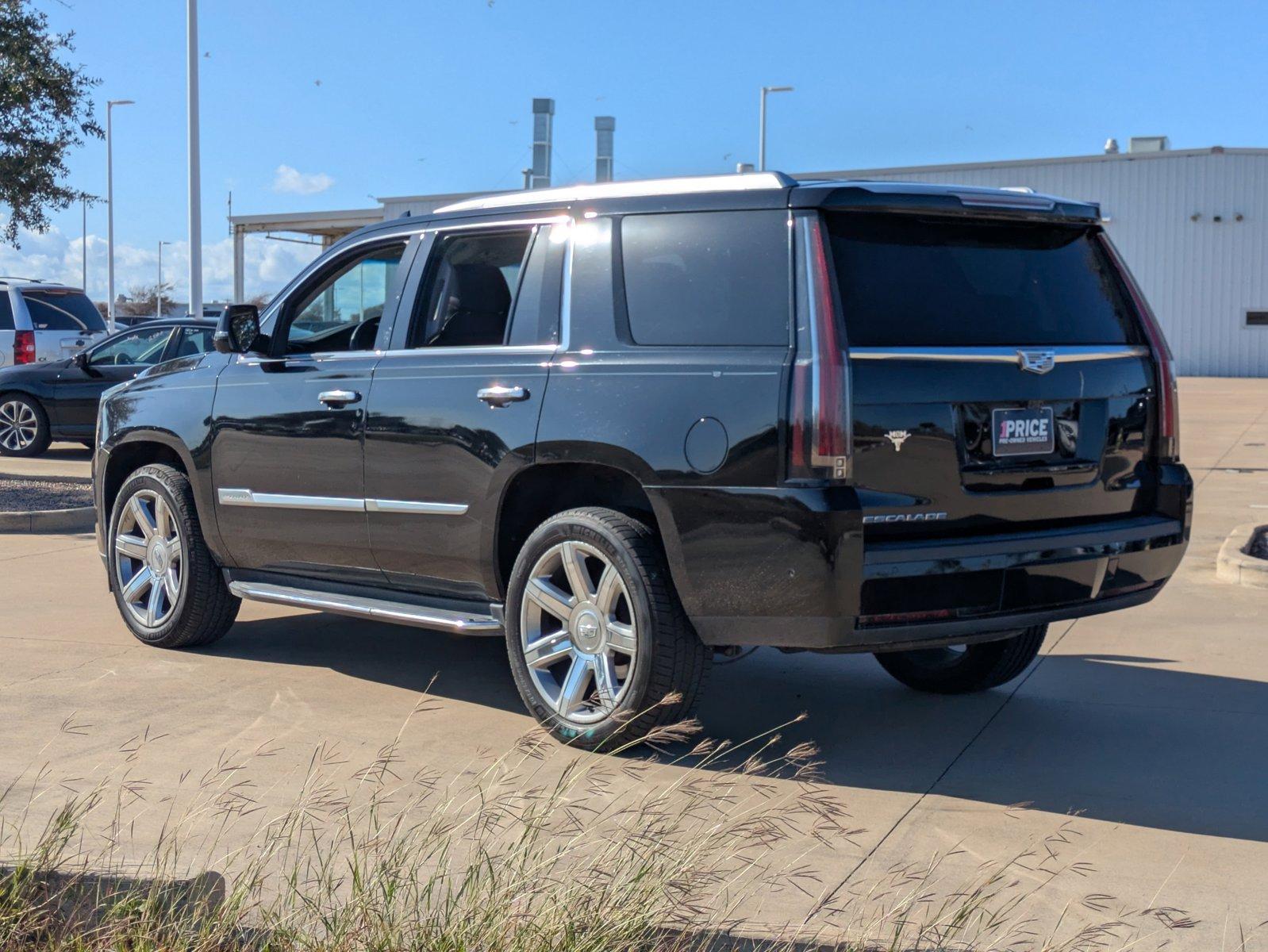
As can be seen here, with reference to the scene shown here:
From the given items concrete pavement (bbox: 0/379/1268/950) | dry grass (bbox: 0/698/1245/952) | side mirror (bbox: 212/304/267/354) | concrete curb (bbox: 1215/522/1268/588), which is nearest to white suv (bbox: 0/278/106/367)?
concrete pavement (bbox: 0/379/1268/950)

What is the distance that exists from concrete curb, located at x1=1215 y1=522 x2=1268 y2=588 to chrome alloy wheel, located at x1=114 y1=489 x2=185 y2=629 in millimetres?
5786

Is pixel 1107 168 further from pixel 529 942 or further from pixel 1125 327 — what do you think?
pixel 529 942

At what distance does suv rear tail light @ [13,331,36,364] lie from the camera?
17.4m

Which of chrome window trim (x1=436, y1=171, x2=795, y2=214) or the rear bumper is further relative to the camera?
chrome window trim (x1=436, y1=171, x2=795, y2=214)

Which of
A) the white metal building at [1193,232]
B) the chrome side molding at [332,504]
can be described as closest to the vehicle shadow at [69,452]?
the chrome side molding at [332,504]

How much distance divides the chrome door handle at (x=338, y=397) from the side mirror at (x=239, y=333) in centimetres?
61

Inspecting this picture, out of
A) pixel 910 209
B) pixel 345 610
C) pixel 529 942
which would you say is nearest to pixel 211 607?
pixel 345 610

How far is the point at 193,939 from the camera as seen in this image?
3281mm

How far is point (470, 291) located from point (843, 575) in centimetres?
219

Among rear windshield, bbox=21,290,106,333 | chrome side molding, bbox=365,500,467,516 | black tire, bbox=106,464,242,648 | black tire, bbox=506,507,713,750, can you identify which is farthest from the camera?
rear windshield, bbox=21,290,106,333

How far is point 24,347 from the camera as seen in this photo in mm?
17422

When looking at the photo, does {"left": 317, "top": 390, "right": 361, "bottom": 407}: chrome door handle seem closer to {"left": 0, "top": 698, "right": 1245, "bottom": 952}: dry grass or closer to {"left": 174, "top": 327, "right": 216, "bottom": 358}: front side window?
{"left": 0, "top": 698, "right": 1245, "bottom": 952}: dry grass

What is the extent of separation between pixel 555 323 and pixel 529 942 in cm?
283

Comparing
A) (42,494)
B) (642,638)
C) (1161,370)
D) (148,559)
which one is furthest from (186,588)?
(42,494)
